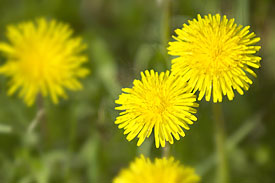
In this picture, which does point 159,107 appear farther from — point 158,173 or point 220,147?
point 220,147

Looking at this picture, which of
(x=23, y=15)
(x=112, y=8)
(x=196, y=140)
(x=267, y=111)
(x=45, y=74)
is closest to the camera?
(x=45, y=74)

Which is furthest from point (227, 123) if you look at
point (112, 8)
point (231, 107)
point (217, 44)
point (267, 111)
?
point (112, 8)

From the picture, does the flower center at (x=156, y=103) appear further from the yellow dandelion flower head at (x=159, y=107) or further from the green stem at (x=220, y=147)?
the green stem at (x=220, y=147)

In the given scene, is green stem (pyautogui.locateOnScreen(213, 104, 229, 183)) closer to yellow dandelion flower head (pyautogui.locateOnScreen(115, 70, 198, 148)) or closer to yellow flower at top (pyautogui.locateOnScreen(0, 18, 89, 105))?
yellow dandelion flower head (pyautogui.locateOnScreen(115, 70, 198, 148))

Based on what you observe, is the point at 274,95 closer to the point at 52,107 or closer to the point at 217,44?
the point at 217,44

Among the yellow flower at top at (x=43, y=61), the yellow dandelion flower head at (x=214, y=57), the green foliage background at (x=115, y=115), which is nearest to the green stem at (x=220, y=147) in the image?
the green foliage background at (x=115, y=115)

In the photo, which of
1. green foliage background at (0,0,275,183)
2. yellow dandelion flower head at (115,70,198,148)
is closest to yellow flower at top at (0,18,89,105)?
green foliage background at (0,0,275,183)
